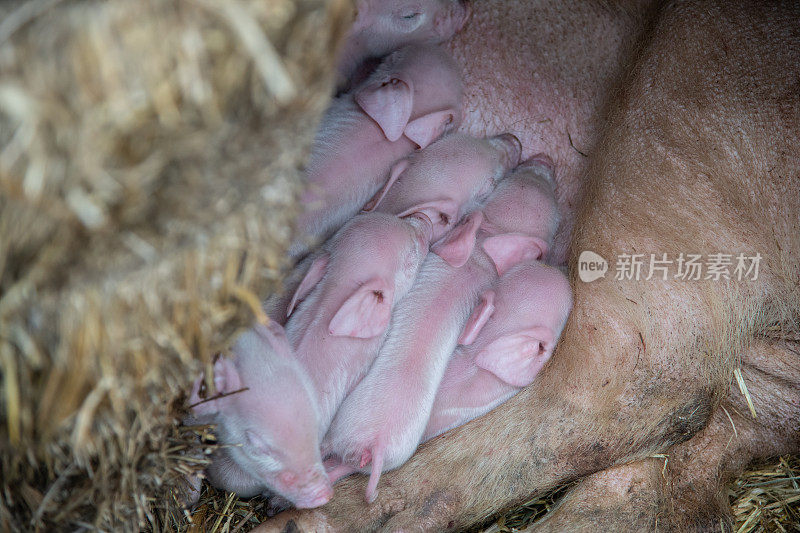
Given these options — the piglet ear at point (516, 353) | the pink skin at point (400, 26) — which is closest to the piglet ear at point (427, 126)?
the pink skin at point (400, 26)

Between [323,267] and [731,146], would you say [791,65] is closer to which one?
[731,146]

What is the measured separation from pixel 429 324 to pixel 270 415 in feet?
1.82

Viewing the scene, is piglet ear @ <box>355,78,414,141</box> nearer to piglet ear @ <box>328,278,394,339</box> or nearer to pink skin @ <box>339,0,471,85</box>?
pink skin @ <box>339,0,471,85</box>

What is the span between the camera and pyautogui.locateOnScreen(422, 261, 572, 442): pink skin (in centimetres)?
184

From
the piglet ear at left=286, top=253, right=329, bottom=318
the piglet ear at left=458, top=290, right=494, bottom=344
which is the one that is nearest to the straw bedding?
the piglet ear at left=286, top=253, right=329, bottom=318

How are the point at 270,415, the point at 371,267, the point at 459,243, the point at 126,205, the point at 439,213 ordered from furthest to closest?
the point at 439,213 < the point at 459,243 < the point at 371,267 < the point at 270,415 < the point at 126,205

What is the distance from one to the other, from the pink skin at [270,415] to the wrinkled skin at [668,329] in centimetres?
16

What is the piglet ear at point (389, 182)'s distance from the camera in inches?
82.1

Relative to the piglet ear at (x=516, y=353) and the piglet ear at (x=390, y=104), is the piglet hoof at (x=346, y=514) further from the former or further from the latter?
the piglet ear at (x=390, y=104)

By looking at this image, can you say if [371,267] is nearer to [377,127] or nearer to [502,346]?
[502,346]

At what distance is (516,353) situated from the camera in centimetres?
184

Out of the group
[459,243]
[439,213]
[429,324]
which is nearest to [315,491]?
[429,324]

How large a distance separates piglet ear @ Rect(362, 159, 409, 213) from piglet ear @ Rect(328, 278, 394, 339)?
42cm

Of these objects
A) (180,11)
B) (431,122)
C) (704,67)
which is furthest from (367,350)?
(704,67)
